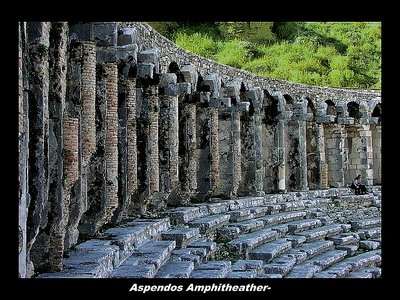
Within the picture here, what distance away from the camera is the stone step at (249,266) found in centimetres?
1026

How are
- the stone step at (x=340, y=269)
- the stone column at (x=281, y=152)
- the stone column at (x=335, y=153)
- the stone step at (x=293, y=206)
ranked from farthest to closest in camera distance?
the stone column at (x=335, y=153)
the stone column at (x=281, y=152)
the stone step at (x=293, y=206)
the stone step at (x=340, y=269)

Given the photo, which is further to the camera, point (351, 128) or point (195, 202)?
point (351, 128)

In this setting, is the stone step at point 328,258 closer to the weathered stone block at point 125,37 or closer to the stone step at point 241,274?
the stone step at point 241,274

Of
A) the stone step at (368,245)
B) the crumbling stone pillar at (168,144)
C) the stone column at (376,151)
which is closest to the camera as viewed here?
the crumbling stone pillar at (168,144)

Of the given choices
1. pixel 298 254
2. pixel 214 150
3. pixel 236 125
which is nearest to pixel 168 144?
pixel 214 150

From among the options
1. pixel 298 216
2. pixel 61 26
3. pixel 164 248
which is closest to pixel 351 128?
pixel 298 216

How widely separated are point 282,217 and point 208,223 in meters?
3.43

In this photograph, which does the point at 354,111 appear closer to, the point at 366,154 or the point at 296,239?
the point at 366,154

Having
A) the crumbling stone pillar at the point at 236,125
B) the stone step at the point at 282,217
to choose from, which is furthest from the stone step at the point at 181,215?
the crumbling stone pillar at the point at 236,125

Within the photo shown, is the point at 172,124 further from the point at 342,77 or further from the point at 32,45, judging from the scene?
the point at 342,77

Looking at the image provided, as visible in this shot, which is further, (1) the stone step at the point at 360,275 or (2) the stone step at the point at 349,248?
(2) the stone step at the point at 349,248

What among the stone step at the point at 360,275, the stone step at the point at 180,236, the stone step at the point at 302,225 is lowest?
the stone step at the point at 360,275
